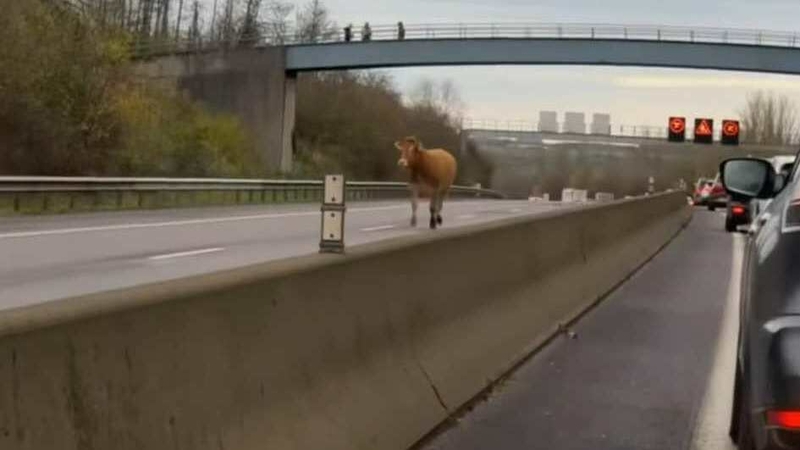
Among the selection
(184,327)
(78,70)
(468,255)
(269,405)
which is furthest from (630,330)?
(78,70)

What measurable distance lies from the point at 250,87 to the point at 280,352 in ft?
218

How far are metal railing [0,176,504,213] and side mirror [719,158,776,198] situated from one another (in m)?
24.0

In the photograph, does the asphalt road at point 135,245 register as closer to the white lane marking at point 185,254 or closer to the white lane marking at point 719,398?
the white lane marking at point 185,254

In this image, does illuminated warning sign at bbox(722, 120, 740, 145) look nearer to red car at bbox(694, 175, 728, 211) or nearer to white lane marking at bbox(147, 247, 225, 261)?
red car at bbox(694, 175, 728, 211)

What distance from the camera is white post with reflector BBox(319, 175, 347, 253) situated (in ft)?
26.3

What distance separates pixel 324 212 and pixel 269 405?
270 cm

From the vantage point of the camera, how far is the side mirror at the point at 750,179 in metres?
7.21

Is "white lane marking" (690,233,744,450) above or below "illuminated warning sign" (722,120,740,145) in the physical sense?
below

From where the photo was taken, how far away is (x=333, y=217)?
27.2 ft

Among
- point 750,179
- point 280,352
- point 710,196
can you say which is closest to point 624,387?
point 750,179

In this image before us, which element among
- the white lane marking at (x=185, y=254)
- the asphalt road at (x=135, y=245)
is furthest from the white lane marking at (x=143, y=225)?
the white lane marking at (x=185, y=254)

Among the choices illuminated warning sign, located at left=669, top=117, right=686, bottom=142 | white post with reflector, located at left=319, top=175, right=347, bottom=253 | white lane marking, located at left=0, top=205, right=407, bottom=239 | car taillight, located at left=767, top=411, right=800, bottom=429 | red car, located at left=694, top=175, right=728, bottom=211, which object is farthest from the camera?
illuminated warning sign, located at left=669, top=117, right=686, bottom=142

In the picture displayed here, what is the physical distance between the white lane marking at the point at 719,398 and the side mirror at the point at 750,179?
63.9 inches

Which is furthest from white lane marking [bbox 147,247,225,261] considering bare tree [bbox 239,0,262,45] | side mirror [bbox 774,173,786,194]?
bare tree [bbox 239,0,262,45]
